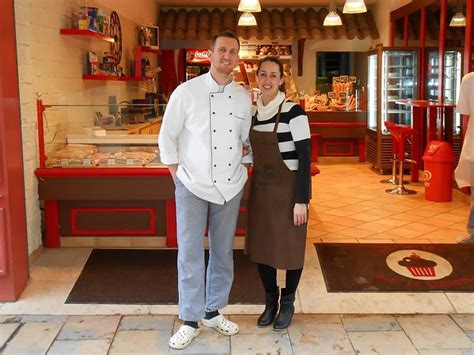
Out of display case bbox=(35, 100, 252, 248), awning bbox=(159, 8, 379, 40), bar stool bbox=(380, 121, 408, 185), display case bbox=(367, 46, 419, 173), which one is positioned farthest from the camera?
awning bbox=(159, 8, 379, 40)

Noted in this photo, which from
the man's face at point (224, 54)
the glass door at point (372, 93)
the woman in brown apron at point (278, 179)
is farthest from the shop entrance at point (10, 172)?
the glass door at point (372, 93)

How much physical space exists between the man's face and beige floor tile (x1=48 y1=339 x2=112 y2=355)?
170 cm

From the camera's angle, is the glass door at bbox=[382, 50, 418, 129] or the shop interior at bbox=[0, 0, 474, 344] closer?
the shop interior at bbox=[0, 0, 474, 344]

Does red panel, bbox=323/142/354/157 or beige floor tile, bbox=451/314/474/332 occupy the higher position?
red panel, bbox=323/142/354/157

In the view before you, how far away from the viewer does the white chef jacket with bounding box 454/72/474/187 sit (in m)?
5.54

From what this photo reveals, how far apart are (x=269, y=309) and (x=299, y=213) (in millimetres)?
699

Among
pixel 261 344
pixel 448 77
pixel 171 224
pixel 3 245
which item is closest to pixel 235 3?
pixel 448 77

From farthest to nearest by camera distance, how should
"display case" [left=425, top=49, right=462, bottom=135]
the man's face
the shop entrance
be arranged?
"display case" [left=425, top=49, right=462, bottom=135]
the shop entrance
the man's face

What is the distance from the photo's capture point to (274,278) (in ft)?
11.9

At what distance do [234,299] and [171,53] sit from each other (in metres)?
9.13

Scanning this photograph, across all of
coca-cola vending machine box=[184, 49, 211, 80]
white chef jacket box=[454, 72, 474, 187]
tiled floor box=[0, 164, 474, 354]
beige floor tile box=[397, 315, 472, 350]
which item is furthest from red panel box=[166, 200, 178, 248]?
coca-cola vending machine box=[184, 49, 211, 80]

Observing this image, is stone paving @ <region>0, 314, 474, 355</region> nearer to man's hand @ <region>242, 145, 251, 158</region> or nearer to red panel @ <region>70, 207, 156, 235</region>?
man's hand @ <region>242, 145, 251, 158</region>

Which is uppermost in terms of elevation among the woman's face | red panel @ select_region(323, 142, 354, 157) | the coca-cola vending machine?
the coca-cola vending machine

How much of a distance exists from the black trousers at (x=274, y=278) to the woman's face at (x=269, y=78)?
3.40 feet
